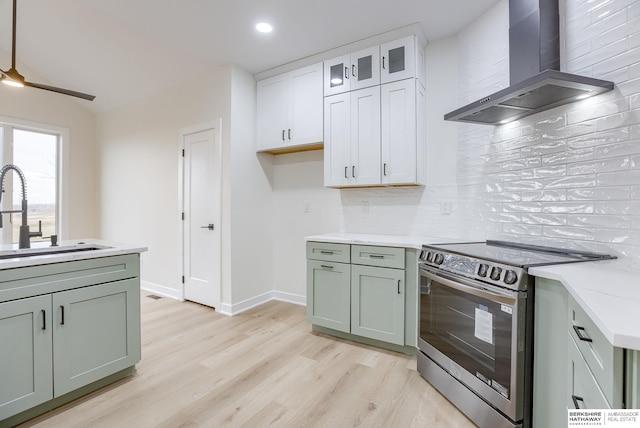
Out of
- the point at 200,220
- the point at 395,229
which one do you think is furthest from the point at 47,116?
the point at 395,229

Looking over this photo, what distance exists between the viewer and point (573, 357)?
1249 mm

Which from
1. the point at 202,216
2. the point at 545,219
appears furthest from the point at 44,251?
the point at 545,219

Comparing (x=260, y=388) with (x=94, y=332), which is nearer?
(x=94, y=332)

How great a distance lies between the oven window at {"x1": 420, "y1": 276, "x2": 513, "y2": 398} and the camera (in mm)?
1588

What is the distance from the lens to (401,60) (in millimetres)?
2799

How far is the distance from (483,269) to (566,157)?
964 mm

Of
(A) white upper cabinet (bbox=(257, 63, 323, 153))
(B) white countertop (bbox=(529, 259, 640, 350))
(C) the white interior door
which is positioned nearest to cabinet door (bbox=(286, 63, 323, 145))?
(A) white upper cabinet (bbox=(257, 63, 323, 153))

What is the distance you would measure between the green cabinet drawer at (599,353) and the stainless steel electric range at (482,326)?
11.3 inches

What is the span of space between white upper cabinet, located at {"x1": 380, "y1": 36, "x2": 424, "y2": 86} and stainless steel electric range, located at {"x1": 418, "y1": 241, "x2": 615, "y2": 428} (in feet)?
5.36

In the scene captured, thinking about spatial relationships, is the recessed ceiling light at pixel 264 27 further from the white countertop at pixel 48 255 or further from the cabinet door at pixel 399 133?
the white countertop at pixel 48 255

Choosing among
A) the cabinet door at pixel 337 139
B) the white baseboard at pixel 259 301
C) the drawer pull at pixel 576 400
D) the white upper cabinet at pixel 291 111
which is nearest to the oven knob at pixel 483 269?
the drawer pull at pixel 576 400

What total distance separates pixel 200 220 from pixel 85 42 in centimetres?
255

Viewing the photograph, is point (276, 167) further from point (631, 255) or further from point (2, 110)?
point (2, 110)

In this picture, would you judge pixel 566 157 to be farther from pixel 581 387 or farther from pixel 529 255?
pixel 581 387
